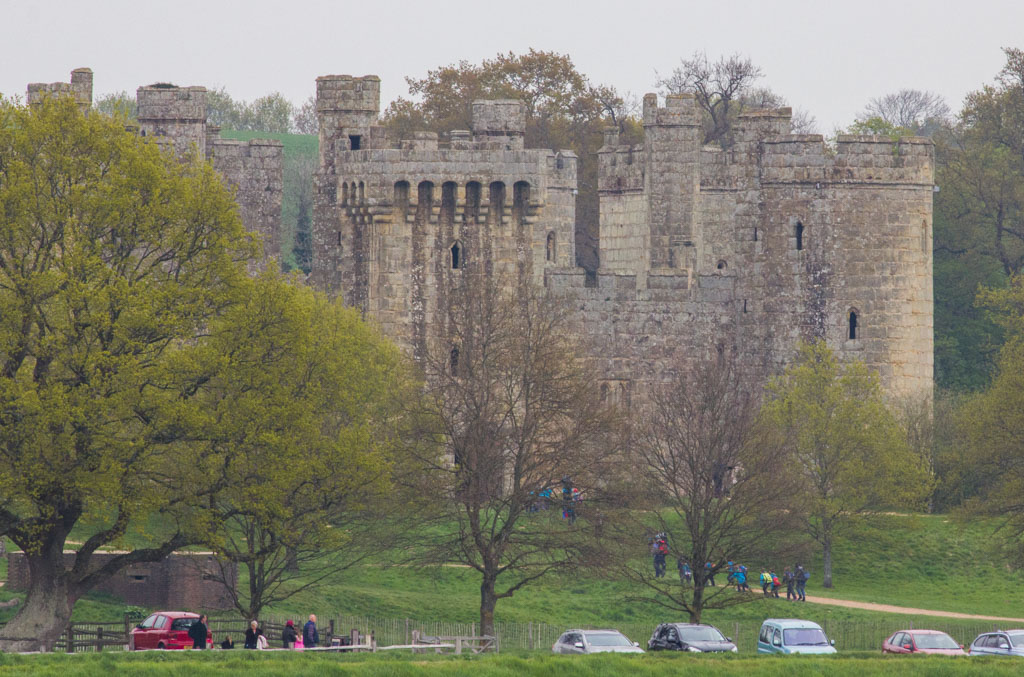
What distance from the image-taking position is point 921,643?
1818 inches

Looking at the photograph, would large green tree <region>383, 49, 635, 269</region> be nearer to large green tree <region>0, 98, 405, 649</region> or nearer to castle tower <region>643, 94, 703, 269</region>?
castle tower <region>643, 94, 703, 269</region>

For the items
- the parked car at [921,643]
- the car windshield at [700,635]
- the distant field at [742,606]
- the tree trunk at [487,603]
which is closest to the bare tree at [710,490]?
the distant field at [742,606]

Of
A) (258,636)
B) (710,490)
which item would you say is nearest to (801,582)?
(710,490)

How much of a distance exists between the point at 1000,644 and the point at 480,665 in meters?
11.5

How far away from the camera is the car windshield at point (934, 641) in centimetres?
4609

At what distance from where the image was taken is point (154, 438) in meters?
45.8

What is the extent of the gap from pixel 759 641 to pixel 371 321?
2278 cm

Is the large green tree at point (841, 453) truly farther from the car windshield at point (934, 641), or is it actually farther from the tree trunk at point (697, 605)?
the car windshield at point (934, 641)

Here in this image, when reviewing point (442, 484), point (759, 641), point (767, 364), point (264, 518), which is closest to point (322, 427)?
point (442, 484)

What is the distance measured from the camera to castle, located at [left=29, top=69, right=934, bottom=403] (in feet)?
228

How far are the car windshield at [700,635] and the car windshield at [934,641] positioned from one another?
4.03m

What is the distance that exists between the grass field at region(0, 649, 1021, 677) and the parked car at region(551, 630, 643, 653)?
1.43 m

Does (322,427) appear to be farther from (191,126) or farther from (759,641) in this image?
(191,126)

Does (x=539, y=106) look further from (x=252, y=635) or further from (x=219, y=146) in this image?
(x=252, y=635)
